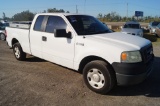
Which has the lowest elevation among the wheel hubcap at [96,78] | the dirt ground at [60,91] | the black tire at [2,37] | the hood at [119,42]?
the dirt ground at [60,91]

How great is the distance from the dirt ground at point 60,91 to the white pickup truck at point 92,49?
0.37 metres

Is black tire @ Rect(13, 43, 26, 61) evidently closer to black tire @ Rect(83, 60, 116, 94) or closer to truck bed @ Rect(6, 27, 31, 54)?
truck bed @ Rect(6, 27, 31, 54)

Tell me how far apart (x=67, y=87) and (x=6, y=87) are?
5.19 feet

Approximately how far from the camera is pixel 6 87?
16.9ft

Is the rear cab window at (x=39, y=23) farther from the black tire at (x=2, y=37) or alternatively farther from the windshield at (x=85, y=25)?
the black tire at (x=2, y=37)

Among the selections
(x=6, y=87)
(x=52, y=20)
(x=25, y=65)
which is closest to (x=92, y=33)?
(x=52, y=20)

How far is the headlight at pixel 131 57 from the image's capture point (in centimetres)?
422

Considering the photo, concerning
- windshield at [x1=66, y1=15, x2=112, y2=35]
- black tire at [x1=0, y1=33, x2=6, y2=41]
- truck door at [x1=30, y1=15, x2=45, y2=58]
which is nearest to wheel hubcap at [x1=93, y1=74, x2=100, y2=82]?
windshield at [x1=66, y1=15, x2=112, y2=35]

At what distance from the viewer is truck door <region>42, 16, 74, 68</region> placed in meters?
5.29

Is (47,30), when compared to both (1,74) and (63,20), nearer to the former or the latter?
(63,20)

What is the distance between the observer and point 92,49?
15.3ft

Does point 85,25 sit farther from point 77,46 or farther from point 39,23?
point 39,23

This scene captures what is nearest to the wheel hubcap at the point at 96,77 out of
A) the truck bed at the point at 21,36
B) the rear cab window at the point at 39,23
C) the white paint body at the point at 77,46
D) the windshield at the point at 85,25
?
the white paint body at the point at 77,46

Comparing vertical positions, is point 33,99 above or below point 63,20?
below
